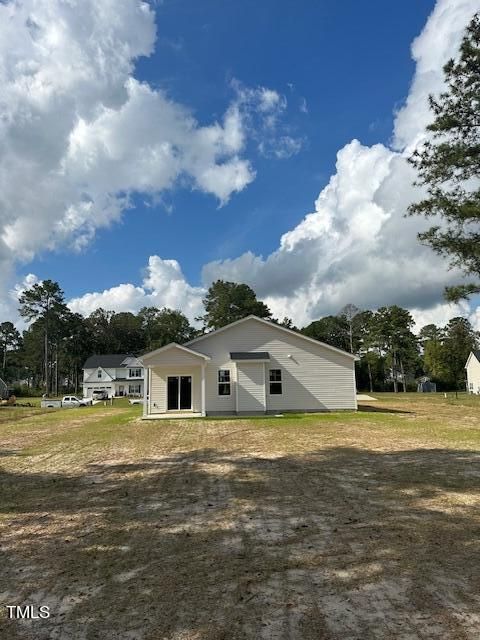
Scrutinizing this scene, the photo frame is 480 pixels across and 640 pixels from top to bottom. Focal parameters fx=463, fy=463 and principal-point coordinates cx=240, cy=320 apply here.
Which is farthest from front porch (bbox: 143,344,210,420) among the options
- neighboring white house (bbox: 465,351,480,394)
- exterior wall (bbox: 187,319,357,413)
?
neighboring white house (bbox: 465,351,480,394)

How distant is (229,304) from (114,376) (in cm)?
1905

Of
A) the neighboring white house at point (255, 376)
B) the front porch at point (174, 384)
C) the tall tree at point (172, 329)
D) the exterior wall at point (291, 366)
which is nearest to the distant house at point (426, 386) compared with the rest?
the tall tree at point (172, 329)

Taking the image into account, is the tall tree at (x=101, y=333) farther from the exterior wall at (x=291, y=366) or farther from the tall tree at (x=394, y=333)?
the exterior wall at (x=291, y=366)

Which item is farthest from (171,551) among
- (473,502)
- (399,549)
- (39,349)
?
(39,349)

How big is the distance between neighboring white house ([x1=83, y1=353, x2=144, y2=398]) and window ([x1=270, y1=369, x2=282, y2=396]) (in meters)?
40.9

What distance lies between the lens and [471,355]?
55625mm

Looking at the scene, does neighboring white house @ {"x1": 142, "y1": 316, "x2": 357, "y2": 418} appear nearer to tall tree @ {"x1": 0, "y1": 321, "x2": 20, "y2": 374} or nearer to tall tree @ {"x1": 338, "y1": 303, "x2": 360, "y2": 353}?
tall tree @ {"x1": 338, "y1": 303, "x2": 360, "y2": 353}

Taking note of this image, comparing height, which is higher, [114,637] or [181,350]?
[181,350]

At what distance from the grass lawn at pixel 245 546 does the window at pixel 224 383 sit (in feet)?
41.5

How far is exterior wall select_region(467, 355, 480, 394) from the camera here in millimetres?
53531

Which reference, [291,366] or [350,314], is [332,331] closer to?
[350,314]

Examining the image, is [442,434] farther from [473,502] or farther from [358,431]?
[473,502]

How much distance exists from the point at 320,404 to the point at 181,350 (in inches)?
300

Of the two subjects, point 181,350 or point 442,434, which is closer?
point 442,434
